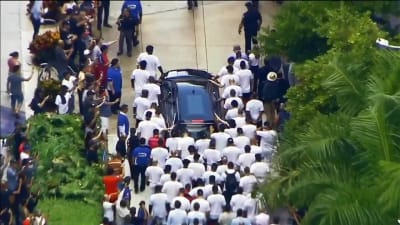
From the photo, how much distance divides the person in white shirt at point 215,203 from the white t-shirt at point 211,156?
4.46ft

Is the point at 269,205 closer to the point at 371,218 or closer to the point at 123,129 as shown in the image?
the point at 371,218

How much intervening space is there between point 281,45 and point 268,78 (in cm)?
93

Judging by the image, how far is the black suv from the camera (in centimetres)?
2672

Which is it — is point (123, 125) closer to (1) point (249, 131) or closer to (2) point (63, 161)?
(2) point (63, 161)

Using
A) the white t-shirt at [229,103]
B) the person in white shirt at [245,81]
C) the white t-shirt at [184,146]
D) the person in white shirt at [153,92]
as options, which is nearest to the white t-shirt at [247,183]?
the white t-shirt at [184,146]

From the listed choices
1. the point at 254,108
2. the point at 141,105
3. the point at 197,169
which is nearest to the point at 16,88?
the point at 141,105

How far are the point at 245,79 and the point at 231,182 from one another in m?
4.61

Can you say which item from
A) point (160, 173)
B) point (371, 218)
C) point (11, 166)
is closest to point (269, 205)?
point (371, 218)

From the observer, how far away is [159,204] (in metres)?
23.9

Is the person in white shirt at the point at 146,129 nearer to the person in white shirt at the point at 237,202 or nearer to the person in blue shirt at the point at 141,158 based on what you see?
the person in blue shirt at the point at 141,158

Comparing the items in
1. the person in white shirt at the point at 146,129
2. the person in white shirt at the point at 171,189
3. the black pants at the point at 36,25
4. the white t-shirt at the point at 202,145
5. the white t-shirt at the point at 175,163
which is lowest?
the person in white shirt at the point at 171,189

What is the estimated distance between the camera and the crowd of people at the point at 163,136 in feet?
78.5

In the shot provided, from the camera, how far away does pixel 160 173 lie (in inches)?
969

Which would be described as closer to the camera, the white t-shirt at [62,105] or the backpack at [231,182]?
the backpack at [231,182]
